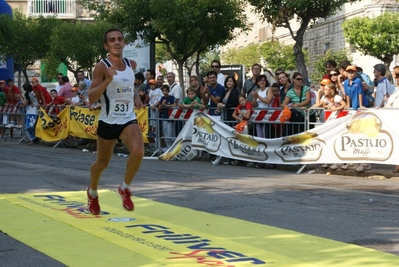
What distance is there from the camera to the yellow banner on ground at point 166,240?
A: 6.31 metres

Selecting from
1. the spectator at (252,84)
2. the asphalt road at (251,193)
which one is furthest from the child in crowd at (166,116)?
the spectator at (252,84)

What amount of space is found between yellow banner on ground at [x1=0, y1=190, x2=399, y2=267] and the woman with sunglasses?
5963 millimetres

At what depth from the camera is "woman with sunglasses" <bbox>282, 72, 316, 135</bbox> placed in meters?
14.9

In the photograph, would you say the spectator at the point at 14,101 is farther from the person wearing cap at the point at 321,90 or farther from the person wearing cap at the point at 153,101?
the person wearing cap at the point at 321,90

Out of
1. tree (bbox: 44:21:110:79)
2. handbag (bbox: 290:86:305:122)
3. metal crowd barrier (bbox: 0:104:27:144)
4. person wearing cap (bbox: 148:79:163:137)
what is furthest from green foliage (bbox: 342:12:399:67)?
handbag (bbox: 290:86:305:122)

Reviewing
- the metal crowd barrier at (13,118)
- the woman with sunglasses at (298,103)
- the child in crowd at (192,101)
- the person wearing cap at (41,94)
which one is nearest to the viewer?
the woman with sunglasses at (298,103)

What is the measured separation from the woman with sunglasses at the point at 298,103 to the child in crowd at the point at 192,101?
2262mm

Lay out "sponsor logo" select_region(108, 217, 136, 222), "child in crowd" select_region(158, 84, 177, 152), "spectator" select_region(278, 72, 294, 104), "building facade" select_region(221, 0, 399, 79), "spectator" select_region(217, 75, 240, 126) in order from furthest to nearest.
Result: "building facade" select_region(221, 0, 399, 79)
"child in crowd" select_region(158, 84, 177, 152)
"spectator" select_region(217, 75, 240, 126)
"spectator" select_region(278, 72, 294, 104)
"sponsor logo" select_region(108, 217, 136, 222)

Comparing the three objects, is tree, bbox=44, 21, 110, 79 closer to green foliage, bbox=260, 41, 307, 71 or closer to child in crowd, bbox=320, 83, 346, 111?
green foliage, bbox=260, 41, 307, 71

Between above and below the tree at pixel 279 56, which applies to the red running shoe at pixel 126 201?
below

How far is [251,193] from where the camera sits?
10.8 metres

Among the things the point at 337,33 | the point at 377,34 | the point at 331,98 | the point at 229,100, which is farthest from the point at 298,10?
the point at 337,33

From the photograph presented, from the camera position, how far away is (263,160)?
15180 mm

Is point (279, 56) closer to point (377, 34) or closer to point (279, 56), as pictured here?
point (279, 56)
